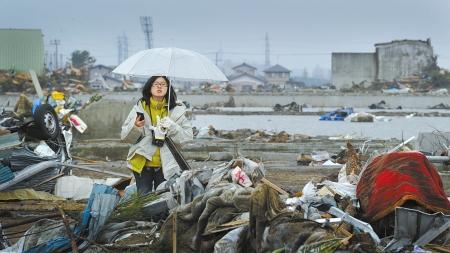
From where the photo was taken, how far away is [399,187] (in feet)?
22.8

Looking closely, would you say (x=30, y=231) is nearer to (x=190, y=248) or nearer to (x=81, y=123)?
(x=190, y=248)

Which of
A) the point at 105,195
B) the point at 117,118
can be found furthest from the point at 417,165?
the point at 117,118

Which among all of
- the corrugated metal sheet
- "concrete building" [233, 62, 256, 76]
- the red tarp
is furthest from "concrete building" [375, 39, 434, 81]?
the red tarp

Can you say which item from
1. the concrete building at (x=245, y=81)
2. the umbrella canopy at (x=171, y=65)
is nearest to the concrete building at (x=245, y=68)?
the concrete building at (x=245, y=81)

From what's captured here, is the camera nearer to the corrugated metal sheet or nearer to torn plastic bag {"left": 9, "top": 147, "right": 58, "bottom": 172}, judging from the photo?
torn plastic bag {"left": 9, "top": 147, "right": 58, "bottom": 172}

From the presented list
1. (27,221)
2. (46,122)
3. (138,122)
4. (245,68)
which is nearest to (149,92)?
(138,122)

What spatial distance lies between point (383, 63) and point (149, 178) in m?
68.7

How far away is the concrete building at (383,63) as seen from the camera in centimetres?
7512

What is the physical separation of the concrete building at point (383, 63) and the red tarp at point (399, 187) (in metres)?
68.0

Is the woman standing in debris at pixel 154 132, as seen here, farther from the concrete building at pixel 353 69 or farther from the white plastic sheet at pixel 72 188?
the concrete building at pixel 353 69

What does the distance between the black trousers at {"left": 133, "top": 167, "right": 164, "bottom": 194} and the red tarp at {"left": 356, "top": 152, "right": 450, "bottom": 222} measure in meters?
2.22

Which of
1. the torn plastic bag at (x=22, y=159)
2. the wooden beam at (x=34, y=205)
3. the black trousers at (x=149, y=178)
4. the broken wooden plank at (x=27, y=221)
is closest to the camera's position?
the broken wooden plank at (x=27, y=221)

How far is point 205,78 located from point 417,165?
279 cm

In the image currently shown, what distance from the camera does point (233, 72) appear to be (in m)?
114
